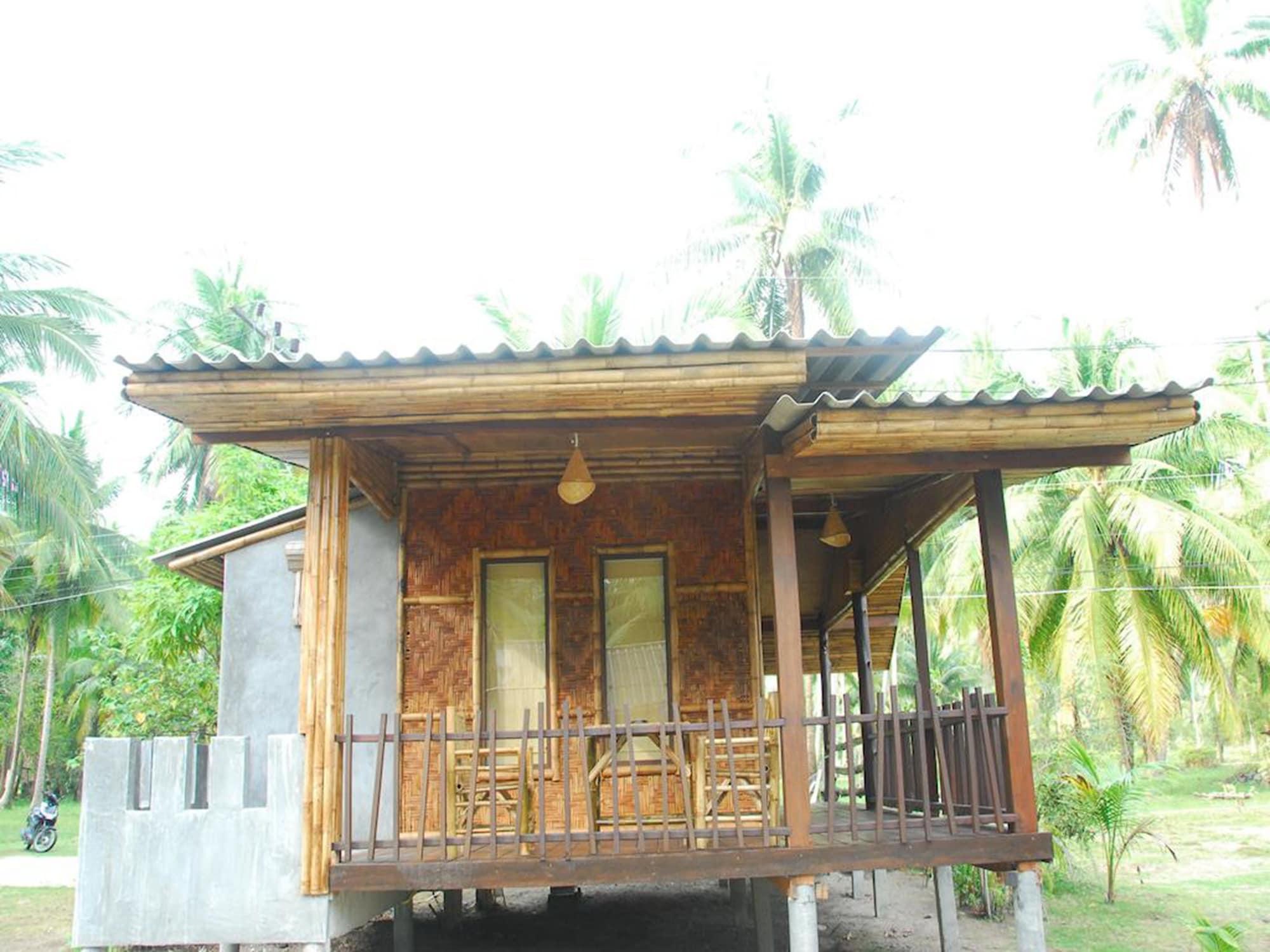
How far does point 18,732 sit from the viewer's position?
36062 mm

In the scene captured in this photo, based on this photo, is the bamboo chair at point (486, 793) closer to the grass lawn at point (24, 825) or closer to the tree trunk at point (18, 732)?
the grass lawn at point (24, 825)

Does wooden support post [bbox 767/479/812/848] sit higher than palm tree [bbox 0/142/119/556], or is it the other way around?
palm tree [bbox 0/142/119/556]

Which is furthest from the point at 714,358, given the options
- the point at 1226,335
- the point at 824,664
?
the point at 1226,335

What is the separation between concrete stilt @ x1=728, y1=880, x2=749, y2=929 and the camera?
38.1 feet

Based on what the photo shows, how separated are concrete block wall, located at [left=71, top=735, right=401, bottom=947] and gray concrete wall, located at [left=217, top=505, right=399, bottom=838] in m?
2.62

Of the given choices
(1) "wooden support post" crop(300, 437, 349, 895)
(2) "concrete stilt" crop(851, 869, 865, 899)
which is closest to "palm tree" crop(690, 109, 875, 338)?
(2) "concrete stilt" crop(851, 869, 865, 899)

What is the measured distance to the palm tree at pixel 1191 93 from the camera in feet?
77.7

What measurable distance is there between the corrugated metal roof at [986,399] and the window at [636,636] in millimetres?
2835

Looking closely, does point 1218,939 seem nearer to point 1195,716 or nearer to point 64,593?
point 64,593

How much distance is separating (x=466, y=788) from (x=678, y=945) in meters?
4.30

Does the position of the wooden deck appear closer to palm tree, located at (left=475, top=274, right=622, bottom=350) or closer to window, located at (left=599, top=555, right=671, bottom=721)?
window, located at (left=599, top=555, right=671, bottom=721)

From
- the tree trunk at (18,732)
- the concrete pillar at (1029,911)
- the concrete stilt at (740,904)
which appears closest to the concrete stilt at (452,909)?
the concrete stilt at (740,904)

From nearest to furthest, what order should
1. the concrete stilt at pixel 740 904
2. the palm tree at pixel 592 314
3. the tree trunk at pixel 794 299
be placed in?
1. the concrete stilt at pixel 740 904
2. the palm tree at pixel 592 314
3. the tree trunk at pixel 794 299

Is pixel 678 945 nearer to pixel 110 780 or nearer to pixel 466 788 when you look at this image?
pixel 466 788
